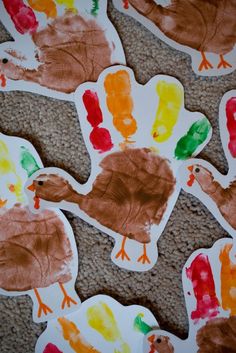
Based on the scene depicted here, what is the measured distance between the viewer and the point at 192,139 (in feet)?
2.25

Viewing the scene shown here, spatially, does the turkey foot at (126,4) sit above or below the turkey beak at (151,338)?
above

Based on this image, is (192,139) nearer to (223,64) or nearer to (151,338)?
(223,64)

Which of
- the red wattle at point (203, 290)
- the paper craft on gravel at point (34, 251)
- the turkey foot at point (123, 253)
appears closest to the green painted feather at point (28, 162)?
the paper craft on gravel at point (34, 251)

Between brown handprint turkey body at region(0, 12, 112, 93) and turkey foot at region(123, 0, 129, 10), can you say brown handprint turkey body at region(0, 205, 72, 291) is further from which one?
turkey foot at region(123, 0, 129, 10)

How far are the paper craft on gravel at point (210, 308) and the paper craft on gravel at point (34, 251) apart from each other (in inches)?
5.5

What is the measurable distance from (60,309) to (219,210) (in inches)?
10.2

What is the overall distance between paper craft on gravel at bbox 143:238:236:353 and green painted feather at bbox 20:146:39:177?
0.27 m

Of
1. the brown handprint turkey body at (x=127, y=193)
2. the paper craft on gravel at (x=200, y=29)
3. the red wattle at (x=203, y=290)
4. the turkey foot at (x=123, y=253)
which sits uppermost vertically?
the paper craft on gravel at (x=200, y=29)

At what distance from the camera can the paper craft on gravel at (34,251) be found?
68 cm

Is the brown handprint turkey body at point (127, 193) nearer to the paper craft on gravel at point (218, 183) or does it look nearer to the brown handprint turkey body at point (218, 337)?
the paper craft on gravel at point (218, 183)

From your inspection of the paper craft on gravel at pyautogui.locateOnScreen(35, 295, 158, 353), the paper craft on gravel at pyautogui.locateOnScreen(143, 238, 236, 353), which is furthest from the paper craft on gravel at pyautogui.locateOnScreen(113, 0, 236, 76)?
the paper craft on gravel at pyautogui.locateOnScreen(35, 295, 158, 353)

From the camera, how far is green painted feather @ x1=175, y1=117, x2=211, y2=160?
0.69 meters

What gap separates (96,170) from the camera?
2.26ft

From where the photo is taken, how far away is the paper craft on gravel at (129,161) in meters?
0.68
